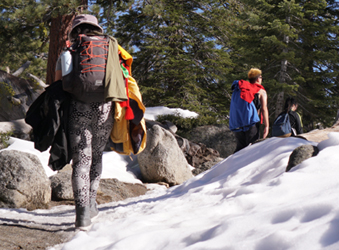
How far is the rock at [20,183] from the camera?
4219 millimetres

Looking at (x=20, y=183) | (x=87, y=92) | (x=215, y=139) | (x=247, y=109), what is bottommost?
(x=215, y=139)

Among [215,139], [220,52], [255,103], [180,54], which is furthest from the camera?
[220,52]

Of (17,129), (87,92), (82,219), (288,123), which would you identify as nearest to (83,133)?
(87,92)

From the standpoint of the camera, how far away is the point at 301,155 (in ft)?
10.3

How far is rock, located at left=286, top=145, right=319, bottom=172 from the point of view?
10.2 ft

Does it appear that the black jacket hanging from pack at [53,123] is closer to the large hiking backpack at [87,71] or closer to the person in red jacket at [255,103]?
the large hiking backpack at [87,71]

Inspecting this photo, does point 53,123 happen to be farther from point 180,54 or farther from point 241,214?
point 180,54

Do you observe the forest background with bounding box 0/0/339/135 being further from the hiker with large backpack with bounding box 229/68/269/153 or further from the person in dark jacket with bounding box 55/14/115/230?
the person in dark jacket with bounding box 55/14/115/230

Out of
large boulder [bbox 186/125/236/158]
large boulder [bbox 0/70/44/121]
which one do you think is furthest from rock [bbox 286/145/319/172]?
large boulder [bbox 0/70/44/121]

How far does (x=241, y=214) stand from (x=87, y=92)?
5.24 feet

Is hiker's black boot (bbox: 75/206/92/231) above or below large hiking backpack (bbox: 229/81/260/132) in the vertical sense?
below

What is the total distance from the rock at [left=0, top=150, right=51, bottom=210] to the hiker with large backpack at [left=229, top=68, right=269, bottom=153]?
286 centimetres

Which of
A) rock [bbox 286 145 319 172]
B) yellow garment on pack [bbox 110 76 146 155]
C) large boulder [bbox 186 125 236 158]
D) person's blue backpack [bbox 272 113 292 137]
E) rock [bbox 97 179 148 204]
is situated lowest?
large boulder [bbox 186 125 236 158]

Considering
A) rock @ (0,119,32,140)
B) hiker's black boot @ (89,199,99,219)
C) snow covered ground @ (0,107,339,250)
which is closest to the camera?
snow covered ground @ (0,107,339,250)
